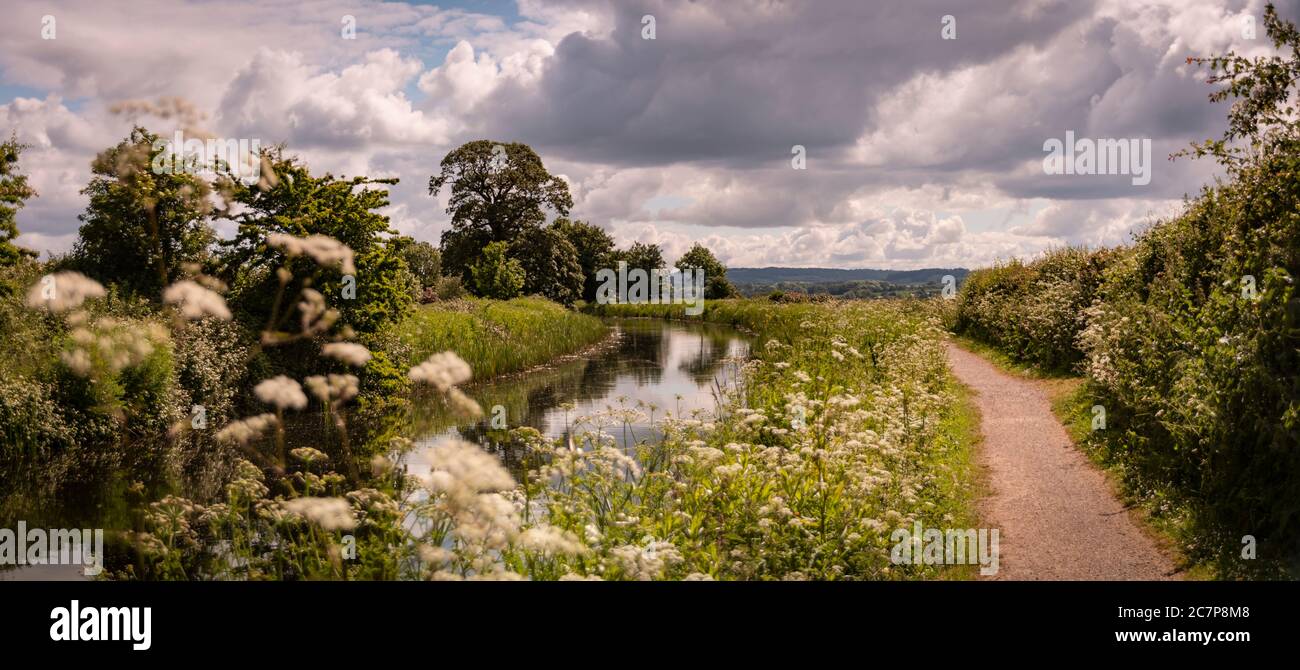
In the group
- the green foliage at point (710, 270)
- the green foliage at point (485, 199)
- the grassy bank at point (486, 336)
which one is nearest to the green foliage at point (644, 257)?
the green foliage at point (710, 270)

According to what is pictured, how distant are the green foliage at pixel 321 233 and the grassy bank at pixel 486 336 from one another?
1.45 metres

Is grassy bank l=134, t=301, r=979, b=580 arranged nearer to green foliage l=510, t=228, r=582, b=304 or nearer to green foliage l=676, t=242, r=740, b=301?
green foliage l=510, t=228, r=582, b=304

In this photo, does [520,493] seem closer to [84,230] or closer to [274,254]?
[274,254]

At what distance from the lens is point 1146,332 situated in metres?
11.5

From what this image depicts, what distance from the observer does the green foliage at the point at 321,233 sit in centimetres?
1762

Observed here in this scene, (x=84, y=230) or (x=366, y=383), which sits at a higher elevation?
Answer: (x=84, y=230)

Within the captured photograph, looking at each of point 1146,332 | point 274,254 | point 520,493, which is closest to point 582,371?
point 274,254

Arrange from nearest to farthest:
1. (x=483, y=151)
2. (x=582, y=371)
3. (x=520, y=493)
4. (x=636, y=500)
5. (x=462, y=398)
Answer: (x=462, y=398) → (x=520, y=493) → (x=636, y=500) → (x=582, y=371) → (x=483, y=151)

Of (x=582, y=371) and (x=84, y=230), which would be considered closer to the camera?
(x=84, y=230)

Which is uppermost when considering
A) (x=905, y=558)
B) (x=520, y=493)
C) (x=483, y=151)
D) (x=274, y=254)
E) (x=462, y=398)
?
(x=483, y=151)

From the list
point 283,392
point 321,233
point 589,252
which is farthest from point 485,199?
point 283,392

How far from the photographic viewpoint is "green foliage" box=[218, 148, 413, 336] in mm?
17625

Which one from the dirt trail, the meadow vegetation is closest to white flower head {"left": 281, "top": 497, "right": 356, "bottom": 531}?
the dirt trail
